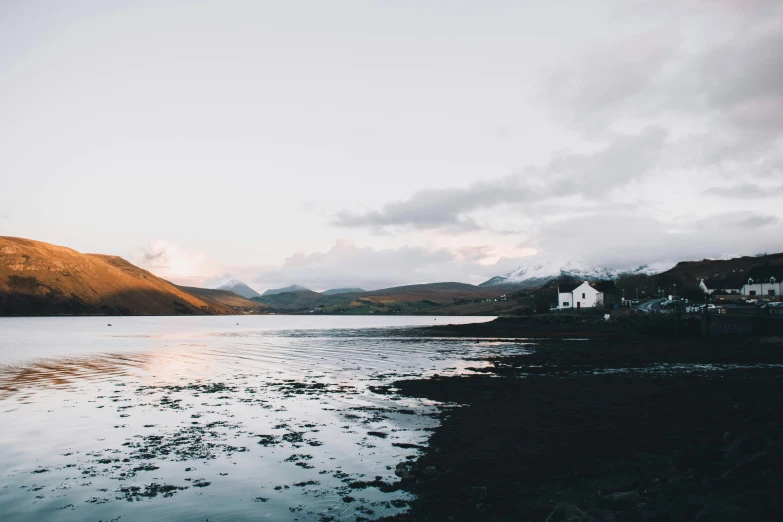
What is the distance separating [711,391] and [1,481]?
109 feet

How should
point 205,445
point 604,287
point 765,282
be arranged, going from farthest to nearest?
point 604,287, point 765,282, point 205,445

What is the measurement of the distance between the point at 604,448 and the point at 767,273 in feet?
493

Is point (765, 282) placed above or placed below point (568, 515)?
above

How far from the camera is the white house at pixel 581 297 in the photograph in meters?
156

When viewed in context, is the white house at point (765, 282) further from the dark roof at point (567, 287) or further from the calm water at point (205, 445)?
the calm water at point (205, 445)

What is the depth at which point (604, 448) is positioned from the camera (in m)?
17.8

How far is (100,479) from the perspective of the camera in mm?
15898

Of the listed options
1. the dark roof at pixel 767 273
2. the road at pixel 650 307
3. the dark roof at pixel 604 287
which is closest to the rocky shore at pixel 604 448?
the road at pixel 650 307

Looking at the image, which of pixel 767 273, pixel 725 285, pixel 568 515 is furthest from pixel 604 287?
pixel 568 515

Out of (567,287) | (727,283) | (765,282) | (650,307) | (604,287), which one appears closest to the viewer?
(650,307)

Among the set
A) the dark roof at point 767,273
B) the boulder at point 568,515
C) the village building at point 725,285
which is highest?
the dark roof at point 767,273

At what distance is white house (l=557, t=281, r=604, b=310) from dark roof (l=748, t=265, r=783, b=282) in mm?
40089

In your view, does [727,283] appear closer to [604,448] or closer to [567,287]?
[567,287]

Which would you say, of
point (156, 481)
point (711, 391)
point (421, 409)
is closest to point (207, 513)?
point (156, 481)
